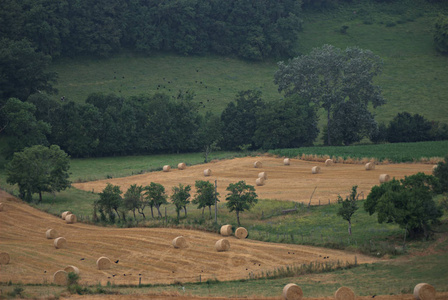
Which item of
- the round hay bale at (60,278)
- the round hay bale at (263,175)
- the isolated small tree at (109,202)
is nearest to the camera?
the round hay bale at (60,278)

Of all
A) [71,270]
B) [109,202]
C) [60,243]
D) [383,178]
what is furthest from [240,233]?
[383,178]

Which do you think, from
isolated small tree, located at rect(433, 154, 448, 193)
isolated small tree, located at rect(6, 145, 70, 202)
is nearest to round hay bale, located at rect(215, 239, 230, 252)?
isolated small tree, located at rect(433, 154, 448, 193)

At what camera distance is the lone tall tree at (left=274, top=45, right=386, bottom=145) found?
92.5m

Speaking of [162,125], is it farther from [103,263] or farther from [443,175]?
[103,263]

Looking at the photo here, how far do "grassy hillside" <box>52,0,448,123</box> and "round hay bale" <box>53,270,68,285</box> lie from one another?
236 feet

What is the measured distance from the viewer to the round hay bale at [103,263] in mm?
37438

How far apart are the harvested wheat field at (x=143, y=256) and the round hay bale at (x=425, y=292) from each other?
351 inches

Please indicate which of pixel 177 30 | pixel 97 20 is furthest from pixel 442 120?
pixel 97 20

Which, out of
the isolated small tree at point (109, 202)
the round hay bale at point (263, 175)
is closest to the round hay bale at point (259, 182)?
the round hay bale at point (263, 175)

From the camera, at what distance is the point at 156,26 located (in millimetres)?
125312

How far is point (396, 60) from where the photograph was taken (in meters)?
123

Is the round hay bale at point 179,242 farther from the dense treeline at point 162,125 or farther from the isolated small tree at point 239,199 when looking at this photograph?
Result: the dense treeline at point 162,125

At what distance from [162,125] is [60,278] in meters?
60.3

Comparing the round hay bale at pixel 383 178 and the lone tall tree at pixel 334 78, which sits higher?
the lone tall tree at pixel 334 78
